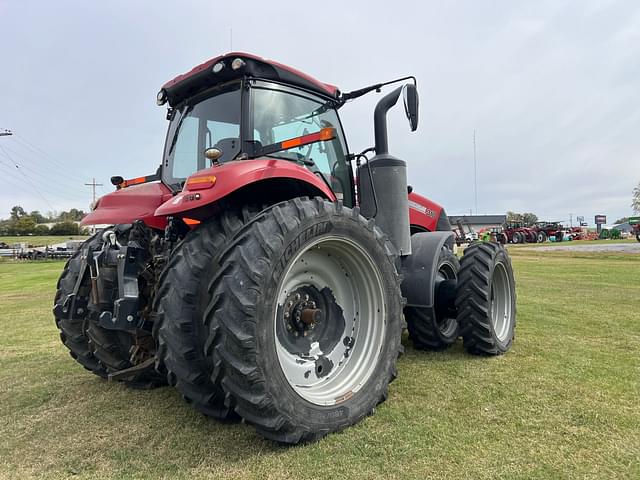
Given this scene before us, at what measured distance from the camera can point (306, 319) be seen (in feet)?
9.15

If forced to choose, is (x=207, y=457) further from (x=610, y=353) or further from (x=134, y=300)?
(x=610, y=353)

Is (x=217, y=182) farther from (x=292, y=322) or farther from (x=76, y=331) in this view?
(x=76, y=331)

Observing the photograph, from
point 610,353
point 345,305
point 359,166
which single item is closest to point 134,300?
point 345,305

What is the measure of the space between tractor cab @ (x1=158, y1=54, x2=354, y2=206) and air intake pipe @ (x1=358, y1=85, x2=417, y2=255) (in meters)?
0.22

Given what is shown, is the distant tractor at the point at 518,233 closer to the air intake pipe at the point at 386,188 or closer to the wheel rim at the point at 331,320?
the air intake pipe at the point at 386,188

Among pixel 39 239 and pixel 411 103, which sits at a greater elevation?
pixel 411 103

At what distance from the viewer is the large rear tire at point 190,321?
2343 mm

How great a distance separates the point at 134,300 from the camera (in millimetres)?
2619

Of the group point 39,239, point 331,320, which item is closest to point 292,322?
point 331,320

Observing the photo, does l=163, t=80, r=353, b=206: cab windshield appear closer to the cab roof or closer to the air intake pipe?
the cab roof

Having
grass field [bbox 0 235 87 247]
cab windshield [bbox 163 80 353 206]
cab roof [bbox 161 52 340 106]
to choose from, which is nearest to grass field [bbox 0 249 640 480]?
cab windshield [bbox 163 80 353 206]

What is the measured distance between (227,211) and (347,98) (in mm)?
1918

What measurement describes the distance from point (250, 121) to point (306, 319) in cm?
145

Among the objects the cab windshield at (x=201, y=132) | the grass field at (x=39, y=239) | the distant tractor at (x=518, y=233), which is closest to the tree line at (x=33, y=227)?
the grass field at (x=39, y=239)
